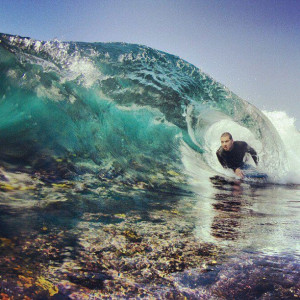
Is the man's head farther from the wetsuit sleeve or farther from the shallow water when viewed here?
the shallow water

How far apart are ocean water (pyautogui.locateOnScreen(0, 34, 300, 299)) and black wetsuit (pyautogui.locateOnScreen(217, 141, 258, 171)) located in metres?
0.35

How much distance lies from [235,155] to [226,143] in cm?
44

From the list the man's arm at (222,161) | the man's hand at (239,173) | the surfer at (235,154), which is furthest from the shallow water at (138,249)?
the man's arm at (222,161)

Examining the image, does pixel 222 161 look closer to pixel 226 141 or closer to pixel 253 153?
pixel 226 141

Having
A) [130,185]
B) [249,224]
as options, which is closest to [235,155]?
[130,185]

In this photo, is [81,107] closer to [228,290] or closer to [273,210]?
[273,210]

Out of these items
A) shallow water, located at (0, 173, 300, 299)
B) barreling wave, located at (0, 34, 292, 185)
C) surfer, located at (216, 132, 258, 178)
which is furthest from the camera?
surfer, located at (216, 132, 258, 178)

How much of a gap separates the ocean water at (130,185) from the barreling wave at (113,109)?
0.03 m

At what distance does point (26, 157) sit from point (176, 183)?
2408 millimetres

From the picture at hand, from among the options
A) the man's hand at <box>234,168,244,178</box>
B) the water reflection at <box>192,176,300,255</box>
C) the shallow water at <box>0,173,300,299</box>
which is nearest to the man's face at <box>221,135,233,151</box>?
the man's hand at <box>234,168,244,178</box>

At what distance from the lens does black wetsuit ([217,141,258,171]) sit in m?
5.98

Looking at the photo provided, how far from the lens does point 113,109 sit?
19.8 feet

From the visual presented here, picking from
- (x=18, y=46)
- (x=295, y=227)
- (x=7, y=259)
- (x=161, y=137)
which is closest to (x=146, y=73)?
(x=161, y=137)

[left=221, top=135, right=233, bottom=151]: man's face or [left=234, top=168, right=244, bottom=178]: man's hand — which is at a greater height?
[left=221, top=135, right=233, bottom=151]: man's face
